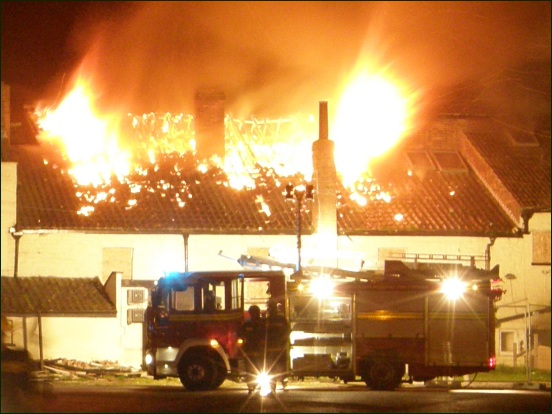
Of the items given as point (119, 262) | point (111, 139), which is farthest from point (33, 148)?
point (119, 262)

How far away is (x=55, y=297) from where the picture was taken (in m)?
31.2

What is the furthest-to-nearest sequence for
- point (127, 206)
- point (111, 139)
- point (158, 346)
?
point (111, 139) < point (127, 206) < point (158, 346)

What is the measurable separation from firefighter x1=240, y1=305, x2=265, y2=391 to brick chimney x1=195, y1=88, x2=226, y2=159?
15.9m

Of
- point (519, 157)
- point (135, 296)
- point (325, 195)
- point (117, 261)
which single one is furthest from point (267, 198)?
point (519, 157)

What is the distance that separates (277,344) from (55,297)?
10934mm

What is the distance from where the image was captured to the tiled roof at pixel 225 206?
33.2 metres

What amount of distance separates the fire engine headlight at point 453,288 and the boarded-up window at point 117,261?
1270 centimetres

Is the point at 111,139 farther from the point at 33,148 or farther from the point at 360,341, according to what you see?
the point at 360,341

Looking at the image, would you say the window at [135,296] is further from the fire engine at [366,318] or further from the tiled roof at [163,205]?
the fire engine at [366,318]

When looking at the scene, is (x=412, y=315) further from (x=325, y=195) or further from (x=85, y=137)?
(x=85, y=137)

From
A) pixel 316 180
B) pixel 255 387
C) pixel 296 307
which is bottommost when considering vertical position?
pixel 255 387

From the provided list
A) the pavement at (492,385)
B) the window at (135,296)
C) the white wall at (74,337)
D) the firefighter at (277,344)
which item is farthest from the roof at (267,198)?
the firefighter at (277,344)

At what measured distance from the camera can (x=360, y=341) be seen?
22953 millimetres

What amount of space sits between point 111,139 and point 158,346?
706 inches
